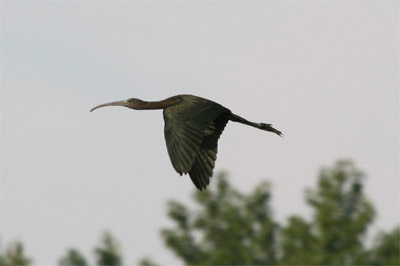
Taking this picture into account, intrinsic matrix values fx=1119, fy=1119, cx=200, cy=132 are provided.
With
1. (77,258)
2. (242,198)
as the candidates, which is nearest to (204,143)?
(77,258)

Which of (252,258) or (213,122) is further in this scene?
(252,258)

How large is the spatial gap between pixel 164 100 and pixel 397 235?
81.4ft

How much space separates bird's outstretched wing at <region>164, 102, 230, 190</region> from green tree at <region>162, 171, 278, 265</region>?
22135mm

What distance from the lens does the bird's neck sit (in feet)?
67.1

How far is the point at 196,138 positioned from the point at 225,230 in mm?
26337

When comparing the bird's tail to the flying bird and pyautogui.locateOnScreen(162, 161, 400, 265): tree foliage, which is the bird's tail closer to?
the flying bird

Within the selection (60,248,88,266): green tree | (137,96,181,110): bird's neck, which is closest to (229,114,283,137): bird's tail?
(137,96,181,110): bird's neck

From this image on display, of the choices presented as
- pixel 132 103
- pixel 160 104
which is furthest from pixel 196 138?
pixel 132 103

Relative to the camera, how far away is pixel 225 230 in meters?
45.2

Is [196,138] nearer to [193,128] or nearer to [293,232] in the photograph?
[193,128]

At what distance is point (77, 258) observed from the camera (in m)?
38.2

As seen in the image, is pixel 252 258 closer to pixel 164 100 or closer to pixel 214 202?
pixel 214 202

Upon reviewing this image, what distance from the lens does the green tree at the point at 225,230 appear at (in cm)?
4378

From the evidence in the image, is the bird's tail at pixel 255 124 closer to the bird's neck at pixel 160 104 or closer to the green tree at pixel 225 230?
the bird's neck at pixel 160 104
